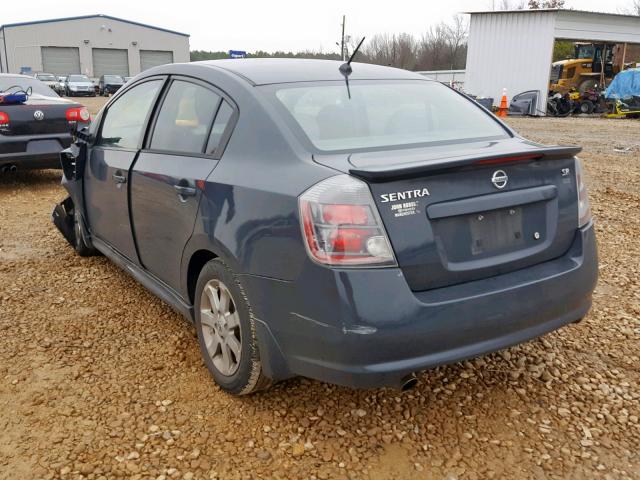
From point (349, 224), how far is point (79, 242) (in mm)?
3608

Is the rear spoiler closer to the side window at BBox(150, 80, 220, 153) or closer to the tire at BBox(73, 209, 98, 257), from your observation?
the side window at BBox(150, 80, 220, 153)

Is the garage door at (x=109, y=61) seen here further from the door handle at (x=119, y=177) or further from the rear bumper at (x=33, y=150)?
the door handle at (x=119, y=177)

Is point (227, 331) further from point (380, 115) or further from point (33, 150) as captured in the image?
point (33, 150)

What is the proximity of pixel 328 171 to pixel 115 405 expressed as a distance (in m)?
1.56

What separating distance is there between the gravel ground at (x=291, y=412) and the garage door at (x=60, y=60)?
59.4m

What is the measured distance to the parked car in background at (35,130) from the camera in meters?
7.37

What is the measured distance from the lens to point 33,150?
7535 mm

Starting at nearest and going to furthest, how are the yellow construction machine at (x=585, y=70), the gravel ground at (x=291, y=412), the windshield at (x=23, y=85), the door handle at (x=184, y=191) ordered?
the gravel ground at (x=291, y=412), the door handle at (x=184, y=191), the windshield at (x=23, y=85), the yellow construction machine at (x=585, y=70)

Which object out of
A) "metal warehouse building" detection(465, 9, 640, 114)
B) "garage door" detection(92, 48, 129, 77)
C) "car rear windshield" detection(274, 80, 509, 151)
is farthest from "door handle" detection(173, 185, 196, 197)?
"garage door" detection(92, 48, 129, 77)

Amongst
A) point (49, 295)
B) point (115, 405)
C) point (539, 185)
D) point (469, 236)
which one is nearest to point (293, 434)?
point (115, 405)

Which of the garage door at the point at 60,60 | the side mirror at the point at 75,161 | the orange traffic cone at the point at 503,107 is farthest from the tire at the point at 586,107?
the garage door at the point at 60,60

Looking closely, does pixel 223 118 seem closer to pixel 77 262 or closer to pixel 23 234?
pixel 77 262

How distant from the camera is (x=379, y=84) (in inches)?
132

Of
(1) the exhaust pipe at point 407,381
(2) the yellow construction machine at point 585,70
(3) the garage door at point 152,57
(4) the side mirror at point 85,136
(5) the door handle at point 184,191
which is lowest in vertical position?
(1) the exhaust pipe at point 407,381
